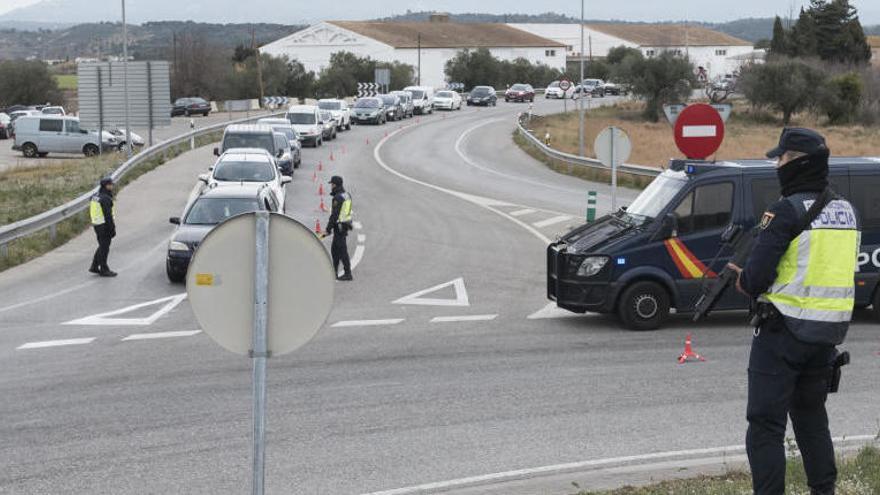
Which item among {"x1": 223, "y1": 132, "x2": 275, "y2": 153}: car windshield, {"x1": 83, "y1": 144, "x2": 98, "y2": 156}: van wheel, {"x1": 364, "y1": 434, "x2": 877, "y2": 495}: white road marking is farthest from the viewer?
{"x1": 83, "y1": 144, "x2": 98, "y2": 156}: van wheel

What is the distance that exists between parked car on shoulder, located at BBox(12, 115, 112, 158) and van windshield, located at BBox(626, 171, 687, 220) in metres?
38.1

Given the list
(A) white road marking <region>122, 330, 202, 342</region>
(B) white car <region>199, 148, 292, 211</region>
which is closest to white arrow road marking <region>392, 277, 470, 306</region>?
(A) white road marking <region>122, 330, 202, 342</region>

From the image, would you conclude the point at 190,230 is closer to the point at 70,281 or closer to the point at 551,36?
the point at 70,281

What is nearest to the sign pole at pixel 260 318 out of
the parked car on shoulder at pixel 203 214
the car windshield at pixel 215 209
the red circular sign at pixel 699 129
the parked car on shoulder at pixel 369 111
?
the red circular sign at pixel 699 129

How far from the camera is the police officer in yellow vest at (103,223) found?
19.3m

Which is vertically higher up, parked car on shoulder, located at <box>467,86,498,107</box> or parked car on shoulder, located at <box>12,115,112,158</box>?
parked car on shoulder, located at <box>467,86,498,107</box>

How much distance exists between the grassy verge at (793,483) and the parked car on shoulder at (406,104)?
62.5 meters

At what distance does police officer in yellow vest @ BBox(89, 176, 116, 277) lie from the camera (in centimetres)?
1930

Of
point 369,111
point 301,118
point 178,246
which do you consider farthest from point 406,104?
point 178,246

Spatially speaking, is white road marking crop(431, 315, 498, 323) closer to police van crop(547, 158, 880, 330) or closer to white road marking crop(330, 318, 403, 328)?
white road marking crop(330, 318, 403, 328)

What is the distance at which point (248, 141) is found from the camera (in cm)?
3391

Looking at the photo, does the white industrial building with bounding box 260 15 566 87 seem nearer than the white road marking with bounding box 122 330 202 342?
No

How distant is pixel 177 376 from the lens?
1168cm

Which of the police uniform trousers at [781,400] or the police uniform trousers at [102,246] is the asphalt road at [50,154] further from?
the police uniform trousers at [781,400]
